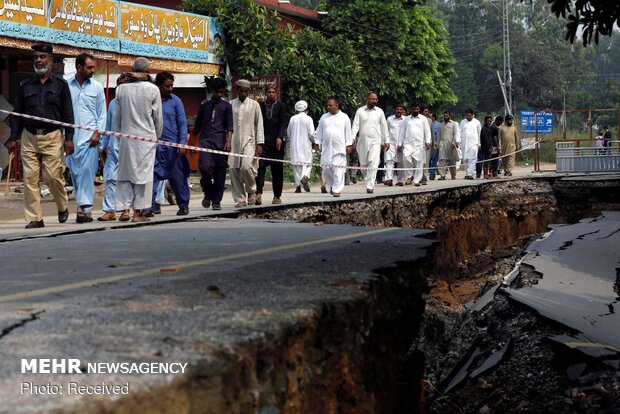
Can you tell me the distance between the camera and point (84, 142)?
11.4m

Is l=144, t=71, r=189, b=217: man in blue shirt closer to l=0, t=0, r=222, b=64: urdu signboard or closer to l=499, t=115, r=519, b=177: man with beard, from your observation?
l=0, t=0, r=222, b=64: urdu signboard

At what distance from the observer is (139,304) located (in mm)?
4883

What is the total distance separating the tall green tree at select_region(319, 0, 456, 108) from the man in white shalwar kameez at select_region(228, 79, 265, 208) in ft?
71.3

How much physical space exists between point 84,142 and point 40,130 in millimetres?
893

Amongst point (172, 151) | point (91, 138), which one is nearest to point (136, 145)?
point (91, 138)

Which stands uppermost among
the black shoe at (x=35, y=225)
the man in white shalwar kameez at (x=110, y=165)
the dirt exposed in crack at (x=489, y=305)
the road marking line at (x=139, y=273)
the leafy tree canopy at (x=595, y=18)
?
the leafy tree canopy at (x=595, y=18)

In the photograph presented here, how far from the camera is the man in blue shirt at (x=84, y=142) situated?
11289 mm

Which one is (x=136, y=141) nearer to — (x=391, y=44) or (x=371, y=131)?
(x=371, y=131)

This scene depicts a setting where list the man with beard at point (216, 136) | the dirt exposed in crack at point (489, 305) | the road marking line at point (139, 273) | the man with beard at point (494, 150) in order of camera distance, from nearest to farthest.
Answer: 1. the road marking line at point (139, 273)
2. the dirt exposed in crack at point (489, 305)
3. the man with beard at point (216, 136)
4. the man with beard at point (494, 150)

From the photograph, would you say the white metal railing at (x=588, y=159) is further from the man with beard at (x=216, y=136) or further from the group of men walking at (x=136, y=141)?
the man with beard at (x=216, y=136)

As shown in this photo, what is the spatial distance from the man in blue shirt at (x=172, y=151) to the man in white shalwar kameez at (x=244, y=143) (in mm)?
1145

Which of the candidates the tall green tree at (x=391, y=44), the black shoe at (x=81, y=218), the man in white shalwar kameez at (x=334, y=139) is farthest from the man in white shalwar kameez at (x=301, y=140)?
the tall green tree at (x=391, y=44)

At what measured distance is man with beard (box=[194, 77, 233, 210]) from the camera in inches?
521

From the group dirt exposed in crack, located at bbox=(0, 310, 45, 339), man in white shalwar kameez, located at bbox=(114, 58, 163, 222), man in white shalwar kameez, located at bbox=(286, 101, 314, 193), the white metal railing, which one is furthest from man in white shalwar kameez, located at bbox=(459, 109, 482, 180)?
dirt exposed in crack, located at bbox=(0, 310, 45, 339)
